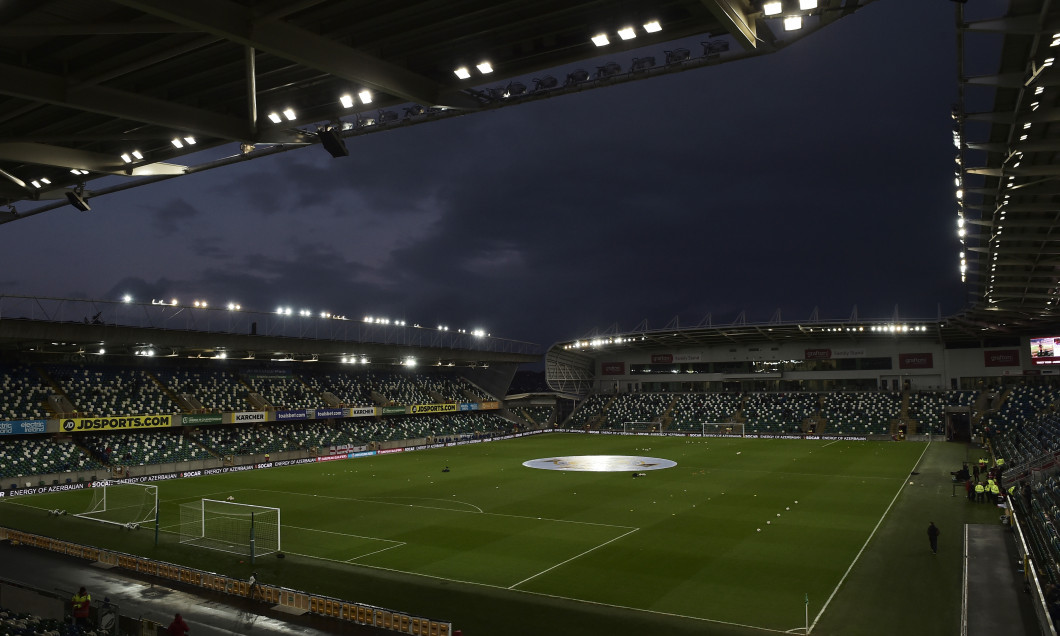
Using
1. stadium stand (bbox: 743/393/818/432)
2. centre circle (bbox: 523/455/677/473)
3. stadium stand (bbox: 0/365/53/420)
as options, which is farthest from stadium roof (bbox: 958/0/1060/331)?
stadium stand (bbox: 0/365/53/420)

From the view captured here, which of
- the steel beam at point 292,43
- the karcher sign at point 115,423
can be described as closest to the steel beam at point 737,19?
the steel beam at point 292,43

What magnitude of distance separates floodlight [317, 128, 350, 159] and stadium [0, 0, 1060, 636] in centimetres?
37

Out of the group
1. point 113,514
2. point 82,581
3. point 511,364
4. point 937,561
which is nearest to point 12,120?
point 82,581

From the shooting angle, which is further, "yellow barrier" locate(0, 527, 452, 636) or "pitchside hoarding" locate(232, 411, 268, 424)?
"pitchside hoarding" locate(232, 411, 268, 424)

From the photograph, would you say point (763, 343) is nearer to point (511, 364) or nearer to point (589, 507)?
point (511, 364)

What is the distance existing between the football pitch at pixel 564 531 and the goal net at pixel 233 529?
2.04 ft

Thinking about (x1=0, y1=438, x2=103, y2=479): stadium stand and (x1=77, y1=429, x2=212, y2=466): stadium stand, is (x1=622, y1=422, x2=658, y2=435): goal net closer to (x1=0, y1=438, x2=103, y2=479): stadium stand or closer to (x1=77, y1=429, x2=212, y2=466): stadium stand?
(x1=77, y1=429, x2=212, y2=466): stadium stand

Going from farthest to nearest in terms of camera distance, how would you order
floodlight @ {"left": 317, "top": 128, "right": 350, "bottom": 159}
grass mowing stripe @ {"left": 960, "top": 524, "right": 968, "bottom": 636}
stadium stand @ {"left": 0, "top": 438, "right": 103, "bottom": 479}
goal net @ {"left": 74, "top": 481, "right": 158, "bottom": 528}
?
stadium stand @ {"left": 0, "top": 438, "right": 103, "bottom": 479} < goal net @ {"left": 74, "top": 481, "right": 158, "bottom": 528} < grass mowing stripe @ {"left": 960, "top": 524, "right": 968, "bottom": 636} < floodlight @ {"left": 317, "top": 128, "right": 350, "bottom": 159}

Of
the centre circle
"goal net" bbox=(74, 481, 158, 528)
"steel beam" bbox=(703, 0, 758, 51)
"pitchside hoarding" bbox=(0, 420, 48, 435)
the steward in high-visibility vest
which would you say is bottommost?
the centre circle

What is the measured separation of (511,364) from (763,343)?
1299 inches

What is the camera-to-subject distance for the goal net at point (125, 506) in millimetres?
32312

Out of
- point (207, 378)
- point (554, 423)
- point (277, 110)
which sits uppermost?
point (277, 110)

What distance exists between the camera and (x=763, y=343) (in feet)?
295

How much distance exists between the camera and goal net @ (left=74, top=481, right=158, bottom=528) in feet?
106
